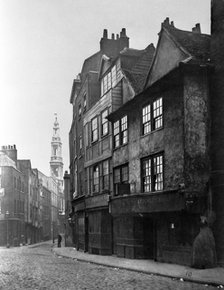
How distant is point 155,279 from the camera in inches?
589

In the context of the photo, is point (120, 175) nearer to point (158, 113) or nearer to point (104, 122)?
point (104, 122)

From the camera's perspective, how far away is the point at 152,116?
22297 mm

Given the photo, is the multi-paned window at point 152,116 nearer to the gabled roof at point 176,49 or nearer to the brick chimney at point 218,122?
the gabled roof at point 176,49

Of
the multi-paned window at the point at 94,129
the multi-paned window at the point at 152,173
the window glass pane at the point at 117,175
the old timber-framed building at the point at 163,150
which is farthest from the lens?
the multi-paned window at the point at 94,129

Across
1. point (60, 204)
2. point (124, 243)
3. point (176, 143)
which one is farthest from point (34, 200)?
point (176, 143)

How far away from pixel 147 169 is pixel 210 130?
454 cm

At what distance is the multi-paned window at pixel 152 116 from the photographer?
21562 millimetres

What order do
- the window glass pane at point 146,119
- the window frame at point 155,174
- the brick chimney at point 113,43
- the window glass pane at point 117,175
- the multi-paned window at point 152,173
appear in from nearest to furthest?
the window frame at point 155,174, the multi-paned window at point 152,173, the window glass pane at point 146,119, the window glass pane at point 117,175, the brick chimney at point 113,43

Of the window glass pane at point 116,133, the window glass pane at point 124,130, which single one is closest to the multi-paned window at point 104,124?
the window glass pane at point 116,133

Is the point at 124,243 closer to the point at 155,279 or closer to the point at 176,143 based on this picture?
the point at 176,143

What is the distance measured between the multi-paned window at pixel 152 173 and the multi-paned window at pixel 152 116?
147cm

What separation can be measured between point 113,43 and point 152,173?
17.4 meters

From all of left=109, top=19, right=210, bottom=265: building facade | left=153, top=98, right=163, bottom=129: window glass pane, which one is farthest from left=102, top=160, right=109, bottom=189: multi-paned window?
left=153, top=98, right=163, bottom=129: window glass pane

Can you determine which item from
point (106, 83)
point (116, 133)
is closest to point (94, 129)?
point (106, 83)
